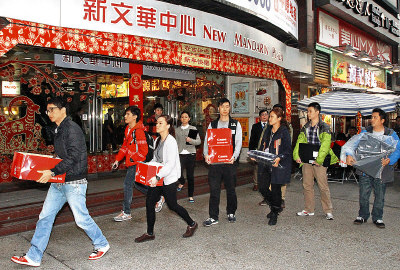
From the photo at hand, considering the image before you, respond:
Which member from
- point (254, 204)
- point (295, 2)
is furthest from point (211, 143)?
point (295, 2)

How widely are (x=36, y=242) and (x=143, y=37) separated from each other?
14.1 ft

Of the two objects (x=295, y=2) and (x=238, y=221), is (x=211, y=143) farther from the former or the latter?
(x=295, y=2)

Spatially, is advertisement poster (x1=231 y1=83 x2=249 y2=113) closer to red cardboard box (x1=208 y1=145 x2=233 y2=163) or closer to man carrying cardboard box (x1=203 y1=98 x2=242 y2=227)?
man carrying cardboard box (x1=203 y1=98 x2=242 y2=227)

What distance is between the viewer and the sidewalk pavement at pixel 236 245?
13.3 ft

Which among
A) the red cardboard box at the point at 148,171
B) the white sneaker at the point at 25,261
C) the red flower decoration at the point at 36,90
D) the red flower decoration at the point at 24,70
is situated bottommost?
the white sneaker at the point at 25,261

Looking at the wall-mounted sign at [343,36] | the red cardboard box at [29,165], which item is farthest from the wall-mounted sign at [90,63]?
the wall-mounted sign at [343,36]

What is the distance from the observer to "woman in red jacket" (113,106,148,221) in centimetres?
544

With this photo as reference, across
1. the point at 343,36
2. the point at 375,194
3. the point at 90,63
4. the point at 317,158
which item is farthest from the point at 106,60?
the point at 343,36

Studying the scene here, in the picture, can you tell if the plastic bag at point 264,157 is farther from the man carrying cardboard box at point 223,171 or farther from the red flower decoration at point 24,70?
the red flower decoration at point 24,70

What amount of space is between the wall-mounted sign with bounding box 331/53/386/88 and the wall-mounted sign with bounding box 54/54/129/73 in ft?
28.3

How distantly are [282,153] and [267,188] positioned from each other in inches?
24.4

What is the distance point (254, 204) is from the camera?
7.13 metres

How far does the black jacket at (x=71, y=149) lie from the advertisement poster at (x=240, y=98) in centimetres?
853

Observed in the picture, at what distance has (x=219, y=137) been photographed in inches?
213
